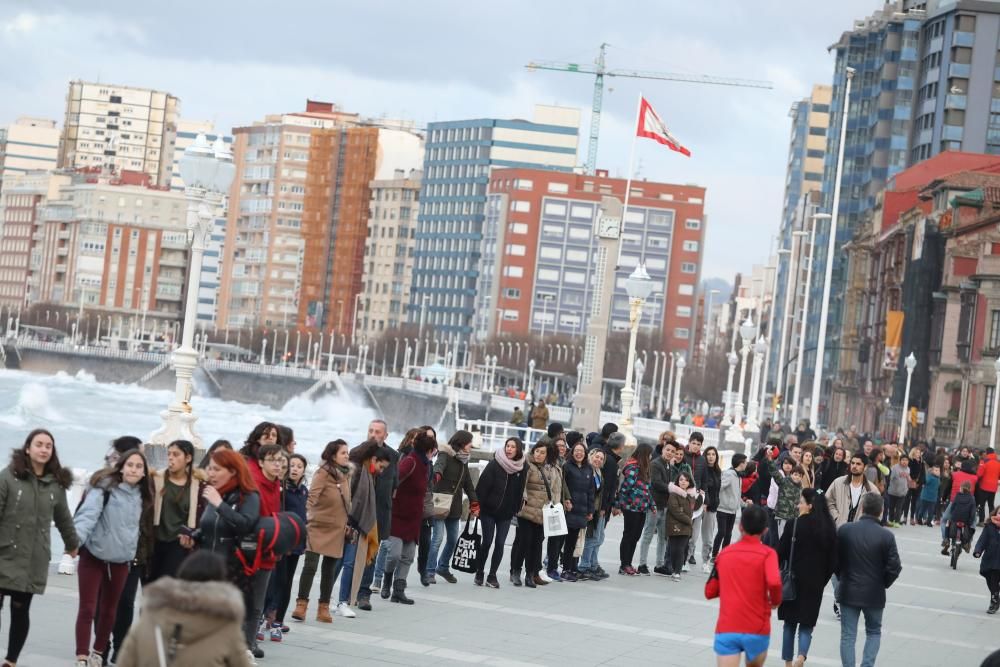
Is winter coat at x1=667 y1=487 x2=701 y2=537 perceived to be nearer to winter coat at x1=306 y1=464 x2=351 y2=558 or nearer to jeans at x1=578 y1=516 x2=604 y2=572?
jeans at x1=578 y1=516 x2=604 y2=572

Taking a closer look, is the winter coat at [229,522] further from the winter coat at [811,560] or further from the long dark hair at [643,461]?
the long dark hair at [643,461]

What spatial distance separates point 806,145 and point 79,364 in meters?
72.7

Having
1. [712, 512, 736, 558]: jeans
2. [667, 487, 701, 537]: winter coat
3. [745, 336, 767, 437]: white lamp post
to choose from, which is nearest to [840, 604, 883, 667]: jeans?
[667, 487, 701, 537]: winter coat

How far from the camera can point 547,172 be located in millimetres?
172500

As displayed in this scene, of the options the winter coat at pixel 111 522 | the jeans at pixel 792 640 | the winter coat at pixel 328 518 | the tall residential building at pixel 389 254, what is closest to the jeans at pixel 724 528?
the jeans at pixel 792 640

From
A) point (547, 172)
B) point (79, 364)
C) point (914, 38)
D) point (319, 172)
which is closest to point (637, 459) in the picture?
point (914, 38)

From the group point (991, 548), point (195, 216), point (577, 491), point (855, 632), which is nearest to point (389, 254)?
point (195, 216)

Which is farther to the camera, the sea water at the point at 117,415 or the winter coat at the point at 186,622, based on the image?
the sea water at the point at 117,415

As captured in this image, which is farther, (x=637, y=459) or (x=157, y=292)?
(x=157, y=292)

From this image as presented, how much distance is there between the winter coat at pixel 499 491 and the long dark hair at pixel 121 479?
6562mm

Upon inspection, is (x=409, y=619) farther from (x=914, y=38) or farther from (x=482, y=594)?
(x=914, y=38)

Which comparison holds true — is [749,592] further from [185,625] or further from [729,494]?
[729,494]

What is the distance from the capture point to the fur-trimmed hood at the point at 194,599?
615 cm

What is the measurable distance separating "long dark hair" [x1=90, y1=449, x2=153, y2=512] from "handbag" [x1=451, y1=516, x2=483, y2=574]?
21.7 ft
